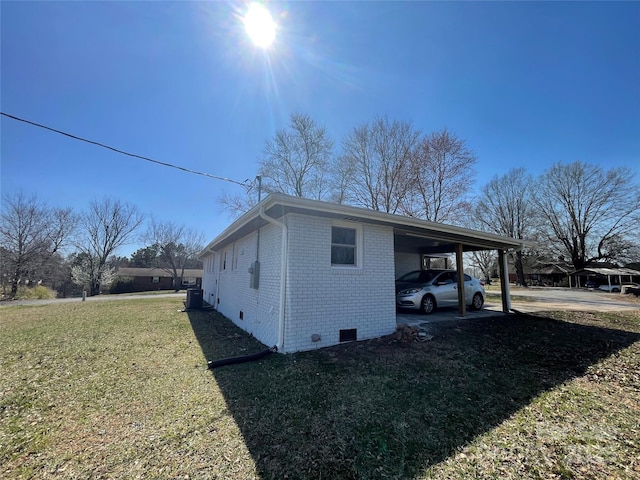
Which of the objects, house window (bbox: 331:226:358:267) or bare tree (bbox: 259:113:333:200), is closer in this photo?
house window (bbox: 331:226:358:267)

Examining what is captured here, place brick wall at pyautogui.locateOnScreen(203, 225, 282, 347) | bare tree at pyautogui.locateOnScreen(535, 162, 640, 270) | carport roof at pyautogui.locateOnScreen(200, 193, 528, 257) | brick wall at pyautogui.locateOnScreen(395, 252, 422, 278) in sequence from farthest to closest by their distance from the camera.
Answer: bare tree at pyautogui.locateOnScreen(535, 162, 640, 270)
brick wall at pyautogui.locateOnScreen(395, 252, 422, 278)
brick wall at pyautogui.locateOnScreen(203, 225, 282, 347)
carport roof at pyautogui.locateOnScreen(200, 193, 528, 257)

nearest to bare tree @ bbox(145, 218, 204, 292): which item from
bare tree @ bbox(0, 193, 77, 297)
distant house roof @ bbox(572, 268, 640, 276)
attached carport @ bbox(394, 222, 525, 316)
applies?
bare tree @ bbox(0, 193, 77, 297)

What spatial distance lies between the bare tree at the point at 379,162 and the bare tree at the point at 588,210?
23.2m

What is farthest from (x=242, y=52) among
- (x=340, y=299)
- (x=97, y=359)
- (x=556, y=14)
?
(x=556, y=14)

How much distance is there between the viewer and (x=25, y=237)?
24328 millimetres

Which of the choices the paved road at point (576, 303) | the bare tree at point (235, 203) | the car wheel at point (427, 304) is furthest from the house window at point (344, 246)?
the bare tree at point (235, 203)

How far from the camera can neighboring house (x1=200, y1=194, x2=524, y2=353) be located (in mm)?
5027

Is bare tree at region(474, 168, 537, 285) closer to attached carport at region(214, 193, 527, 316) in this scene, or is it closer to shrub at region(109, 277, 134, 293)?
attached carport at region(214, 193, 527, 316)

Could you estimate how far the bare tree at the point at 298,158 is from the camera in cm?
1703

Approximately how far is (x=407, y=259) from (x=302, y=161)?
10302 millimetres

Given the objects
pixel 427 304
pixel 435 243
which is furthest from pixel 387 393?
pixel 435 243

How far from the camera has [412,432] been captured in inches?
106

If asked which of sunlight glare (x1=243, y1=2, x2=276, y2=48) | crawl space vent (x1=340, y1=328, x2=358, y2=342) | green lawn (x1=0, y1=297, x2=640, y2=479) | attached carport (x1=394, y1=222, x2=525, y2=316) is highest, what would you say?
sunlight glare (x1=243, y1=2, x2=276, y2=48)

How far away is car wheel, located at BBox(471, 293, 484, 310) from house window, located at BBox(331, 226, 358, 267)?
21.3ft
